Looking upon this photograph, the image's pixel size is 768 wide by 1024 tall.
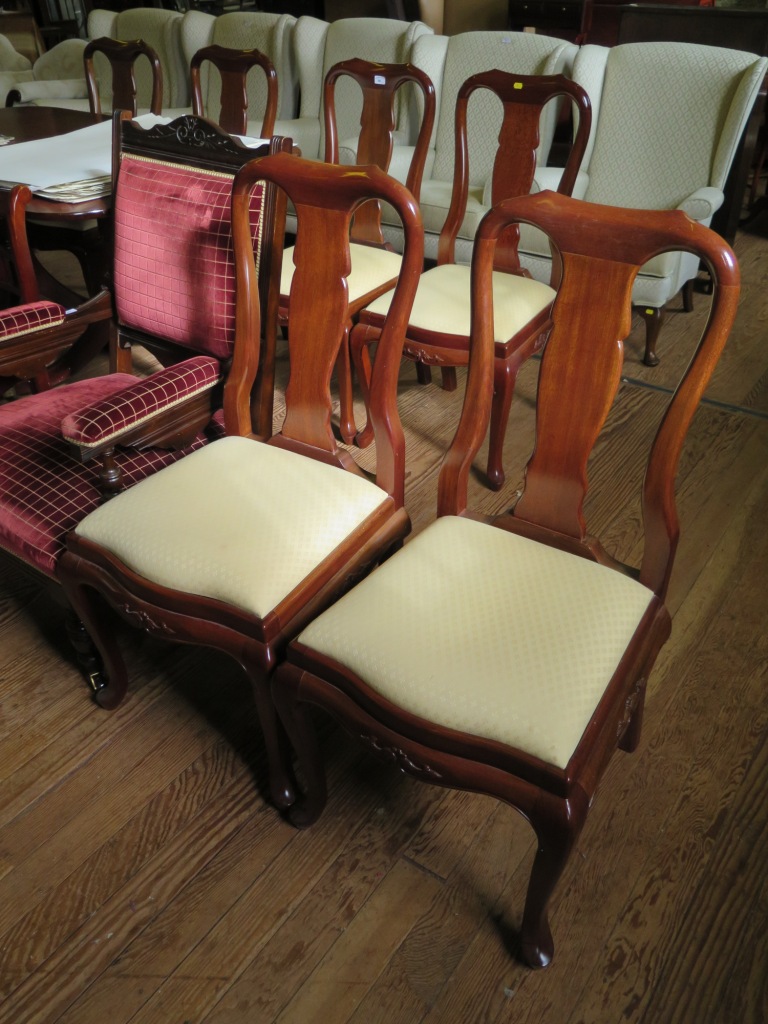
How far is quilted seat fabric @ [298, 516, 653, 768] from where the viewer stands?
0.83 m

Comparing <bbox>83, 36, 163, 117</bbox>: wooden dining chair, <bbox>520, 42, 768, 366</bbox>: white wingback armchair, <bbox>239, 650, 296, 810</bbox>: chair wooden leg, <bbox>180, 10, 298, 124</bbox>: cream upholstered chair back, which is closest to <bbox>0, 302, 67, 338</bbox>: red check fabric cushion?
<bbox>239, 650, 296, 810</bbox>: chair wooden leg

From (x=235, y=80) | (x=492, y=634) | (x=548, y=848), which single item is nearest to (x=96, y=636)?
(x=492, y=634)

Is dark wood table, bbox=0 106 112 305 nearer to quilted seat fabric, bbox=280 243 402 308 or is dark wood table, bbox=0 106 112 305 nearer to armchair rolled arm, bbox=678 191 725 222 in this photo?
quilted seat fabric, bbox=280 243 402 308

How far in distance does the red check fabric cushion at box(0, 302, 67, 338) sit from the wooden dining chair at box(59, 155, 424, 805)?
0.44 m

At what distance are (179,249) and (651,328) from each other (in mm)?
1510

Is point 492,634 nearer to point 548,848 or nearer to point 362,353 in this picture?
point 548,848

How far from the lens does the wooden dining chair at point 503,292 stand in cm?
165

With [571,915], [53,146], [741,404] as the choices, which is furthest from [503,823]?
[53,146]

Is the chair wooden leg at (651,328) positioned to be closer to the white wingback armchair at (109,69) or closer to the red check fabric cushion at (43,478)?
the red check fabric cushion at (43,478)

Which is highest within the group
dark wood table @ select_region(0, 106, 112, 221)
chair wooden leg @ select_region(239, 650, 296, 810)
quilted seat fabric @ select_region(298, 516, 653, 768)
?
dark wood table @ select_region(0, 106, 112, 221)

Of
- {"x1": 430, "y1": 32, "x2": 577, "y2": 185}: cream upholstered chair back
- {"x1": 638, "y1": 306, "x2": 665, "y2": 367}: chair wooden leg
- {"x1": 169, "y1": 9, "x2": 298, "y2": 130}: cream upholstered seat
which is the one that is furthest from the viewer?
{"x1": 169, "y1": 9, "x2": 298, "y2": 130}: cream upholstered seat

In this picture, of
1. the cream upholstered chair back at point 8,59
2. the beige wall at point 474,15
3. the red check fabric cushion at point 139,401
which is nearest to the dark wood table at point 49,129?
the red check fabric cushion at point 139,401

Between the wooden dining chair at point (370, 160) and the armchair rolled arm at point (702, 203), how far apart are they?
78 cm

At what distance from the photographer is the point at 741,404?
2145mm
